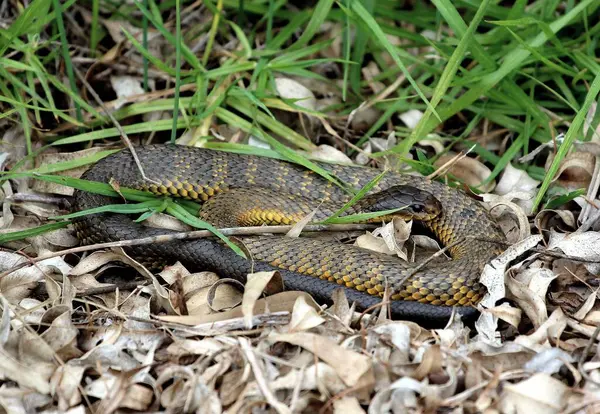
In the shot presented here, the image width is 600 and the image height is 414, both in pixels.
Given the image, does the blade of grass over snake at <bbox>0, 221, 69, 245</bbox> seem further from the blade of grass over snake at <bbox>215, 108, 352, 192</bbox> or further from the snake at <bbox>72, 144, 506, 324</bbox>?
the blade of grass over snake at <bbox>215, 108, 352, 192</bbox>

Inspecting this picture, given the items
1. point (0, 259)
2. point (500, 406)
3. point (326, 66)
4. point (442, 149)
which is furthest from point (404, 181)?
point (0, 259)

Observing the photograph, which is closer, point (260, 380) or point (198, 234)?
point (260, 380)

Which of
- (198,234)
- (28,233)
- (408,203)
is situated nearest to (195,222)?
(198,234)

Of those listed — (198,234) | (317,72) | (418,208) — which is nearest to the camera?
(198,234)

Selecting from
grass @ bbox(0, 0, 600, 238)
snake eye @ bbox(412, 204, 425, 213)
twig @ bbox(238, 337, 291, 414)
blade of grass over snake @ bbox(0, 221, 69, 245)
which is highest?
grass @ bbox(0, 0, 600, 238)

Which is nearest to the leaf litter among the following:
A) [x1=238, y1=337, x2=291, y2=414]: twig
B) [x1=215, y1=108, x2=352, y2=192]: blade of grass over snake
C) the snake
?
[x1=238, y1=337, x2=291, y2=414]: twig

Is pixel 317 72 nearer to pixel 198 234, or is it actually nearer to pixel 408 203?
pixel 408 203

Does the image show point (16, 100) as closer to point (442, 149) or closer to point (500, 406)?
point (442, 149)

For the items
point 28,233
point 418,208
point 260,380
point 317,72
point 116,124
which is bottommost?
point 28,233
